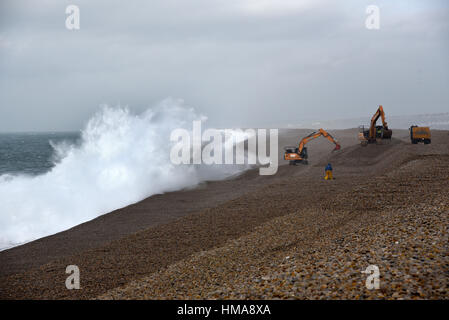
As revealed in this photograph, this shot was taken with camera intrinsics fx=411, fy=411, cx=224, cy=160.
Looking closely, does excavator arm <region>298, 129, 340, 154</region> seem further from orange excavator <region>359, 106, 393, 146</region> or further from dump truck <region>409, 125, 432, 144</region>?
dump truck <region>409, 125, 432, 144</region>

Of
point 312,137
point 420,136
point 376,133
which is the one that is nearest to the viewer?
point 420,136

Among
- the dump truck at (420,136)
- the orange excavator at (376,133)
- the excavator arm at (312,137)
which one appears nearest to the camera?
the excavator arm at (312,137)

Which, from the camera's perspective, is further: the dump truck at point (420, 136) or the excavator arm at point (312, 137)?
the dump truck at point (420, 136)

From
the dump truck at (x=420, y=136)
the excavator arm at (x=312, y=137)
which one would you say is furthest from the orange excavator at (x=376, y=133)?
the excavator arm at (x=312, y=137)

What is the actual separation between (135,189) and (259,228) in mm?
10501

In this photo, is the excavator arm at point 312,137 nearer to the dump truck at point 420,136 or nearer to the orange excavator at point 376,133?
the orange excavator at point 376,133

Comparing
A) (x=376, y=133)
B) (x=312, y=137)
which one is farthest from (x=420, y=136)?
(x=312, y=137)

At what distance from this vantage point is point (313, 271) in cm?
640

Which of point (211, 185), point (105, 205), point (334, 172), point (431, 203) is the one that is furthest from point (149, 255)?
point (334, 172)

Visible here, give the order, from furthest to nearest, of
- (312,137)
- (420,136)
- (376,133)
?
1. (376,133)
2. (312,137)
3. (420,136)

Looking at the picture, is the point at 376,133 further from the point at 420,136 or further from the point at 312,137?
the point at 312,137

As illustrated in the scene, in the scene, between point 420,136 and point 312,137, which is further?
point 312,137

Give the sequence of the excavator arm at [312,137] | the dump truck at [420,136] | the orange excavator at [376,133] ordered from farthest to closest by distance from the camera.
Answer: the orange excavator at [376,133]
the dump truck at [420,136]
the excavator arm at [312,137]

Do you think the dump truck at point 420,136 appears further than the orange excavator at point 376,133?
No
